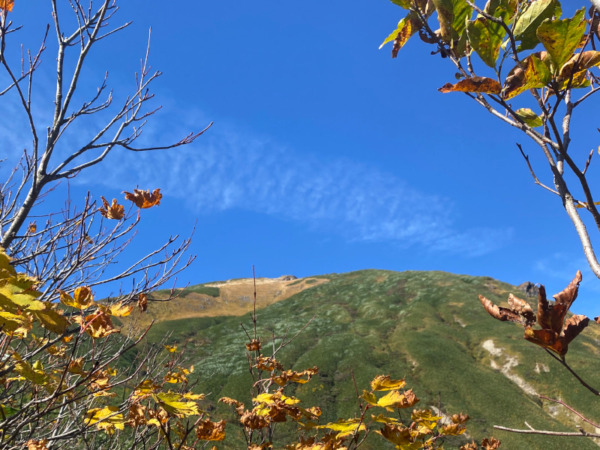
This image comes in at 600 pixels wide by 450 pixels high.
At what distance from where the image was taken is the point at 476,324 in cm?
5203

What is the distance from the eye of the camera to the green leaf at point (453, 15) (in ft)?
4.05

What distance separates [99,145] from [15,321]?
2106mm

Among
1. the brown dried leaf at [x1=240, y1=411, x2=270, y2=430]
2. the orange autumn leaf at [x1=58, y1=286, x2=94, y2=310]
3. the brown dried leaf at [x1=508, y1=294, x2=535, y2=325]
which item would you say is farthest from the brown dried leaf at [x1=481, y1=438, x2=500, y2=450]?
the orange autumn leaf at [x1=58, y1=286, x2=94, y2=310]

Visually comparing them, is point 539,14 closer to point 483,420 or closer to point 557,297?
point 557,297

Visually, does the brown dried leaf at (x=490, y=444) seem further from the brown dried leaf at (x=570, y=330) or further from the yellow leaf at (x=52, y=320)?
the yellow leaf at (x=52, y=320)

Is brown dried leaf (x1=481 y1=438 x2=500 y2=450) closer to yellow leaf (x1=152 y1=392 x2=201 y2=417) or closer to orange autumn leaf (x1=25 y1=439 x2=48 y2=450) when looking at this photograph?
yellow leaf (x1=152 y1=392 x2=201 y2=417)

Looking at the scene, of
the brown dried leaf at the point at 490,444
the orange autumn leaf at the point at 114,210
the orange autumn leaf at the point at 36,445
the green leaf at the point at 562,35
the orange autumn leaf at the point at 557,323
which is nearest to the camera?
the orange autumn leaf at the point at 557,323

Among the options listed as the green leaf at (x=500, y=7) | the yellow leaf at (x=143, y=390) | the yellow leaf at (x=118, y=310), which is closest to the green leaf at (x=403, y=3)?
the green leaf at (x=500, y=7)

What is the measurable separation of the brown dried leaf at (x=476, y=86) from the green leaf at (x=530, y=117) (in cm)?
23

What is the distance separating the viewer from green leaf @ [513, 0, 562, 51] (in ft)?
3.47

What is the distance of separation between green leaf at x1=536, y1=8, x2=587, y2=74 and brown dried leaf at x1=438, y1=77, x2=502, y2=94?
6.7 inches

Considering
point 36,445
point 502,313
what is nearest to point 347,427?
point 502,313

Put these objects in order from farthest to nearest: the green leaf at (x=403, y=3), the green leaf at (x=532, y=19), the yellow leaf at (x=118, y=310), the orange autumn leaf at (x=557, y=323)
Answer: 1. the yellow leaf at (x=118, y=310)
2. the green leaf at (x=403, y=3)
3. the green leaf at (x=532, y=19)
4. the orange autumn leaf at (x=557, y=323)

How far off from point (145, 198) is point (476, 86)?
2415mm
